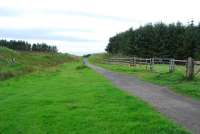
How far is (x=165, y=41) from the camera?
68.1 m

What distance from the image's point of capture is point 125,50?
77750mm

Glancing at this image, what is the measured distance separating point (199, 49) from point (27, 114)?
5145cm

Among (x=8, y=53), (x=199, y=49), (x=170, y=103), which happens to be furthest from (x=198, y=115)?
(x=8, y=53)

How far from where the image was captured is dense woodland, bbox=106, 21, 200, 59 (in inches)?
2451

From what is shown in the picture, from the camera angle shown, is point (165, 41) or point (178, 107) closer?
point (178, 107)

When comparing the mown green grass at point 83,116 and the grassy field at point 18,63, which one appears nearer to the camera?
the mown green grass at point 83,116

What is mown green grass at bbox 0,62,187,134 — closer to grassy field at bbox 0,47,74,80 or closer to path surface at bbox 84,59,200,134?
path surface at bbox 84,59,200,134

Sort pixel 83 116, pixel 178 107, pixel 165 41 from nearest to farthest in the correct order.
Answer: pixel 83 116, pixel 178 107, pixel 165 41

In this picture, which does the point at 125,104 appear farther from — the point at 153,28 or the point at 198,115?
the point at 153,28

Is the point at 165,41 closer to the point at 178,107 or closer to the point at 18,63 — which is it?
the point at 18,63

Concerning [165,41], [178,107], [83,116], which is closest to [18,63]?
[165,41]

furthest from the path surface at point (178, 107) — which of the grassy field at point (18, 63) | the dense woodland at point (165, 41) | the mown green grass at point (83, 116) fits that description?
the dense woodland at point (165, 41)

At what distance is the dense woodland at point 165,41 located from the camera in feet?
204

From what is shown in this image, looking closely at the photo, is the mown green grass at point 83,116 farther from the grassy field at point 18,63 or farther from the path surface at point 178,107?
the grassy field at point 18,63
